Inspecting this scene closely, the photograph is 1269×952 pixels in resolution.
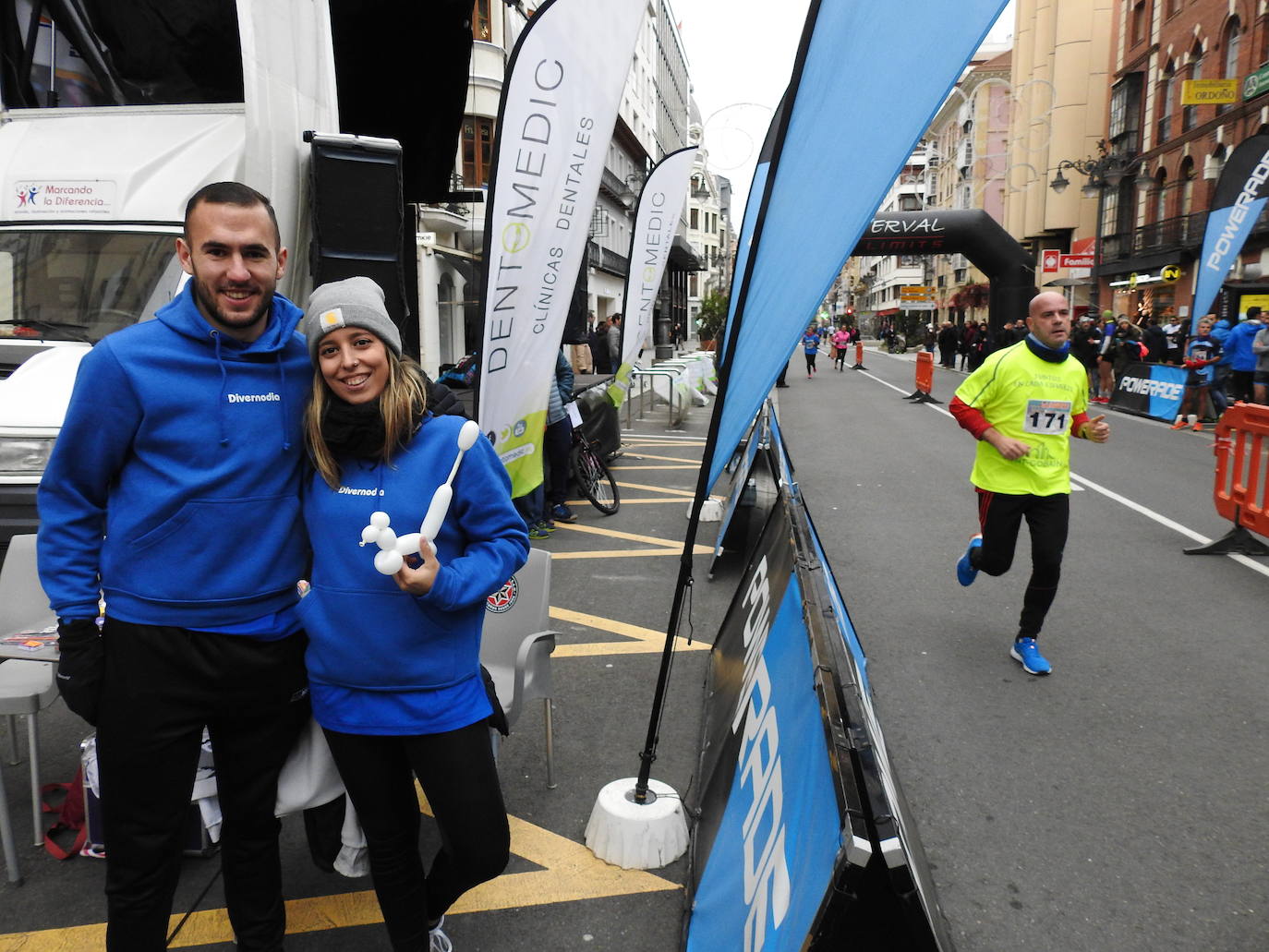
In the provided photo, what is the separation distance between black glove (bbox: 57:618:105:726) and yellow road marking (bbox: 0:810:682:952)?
1.14 meters

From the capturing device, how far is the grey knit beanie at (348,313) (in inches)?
82.4

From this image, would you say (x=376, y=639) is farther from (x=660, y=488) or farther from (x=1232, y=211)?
(x=1232, y=211)

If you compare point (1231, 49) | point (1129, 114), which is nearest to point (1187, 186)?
point (1231, 49)

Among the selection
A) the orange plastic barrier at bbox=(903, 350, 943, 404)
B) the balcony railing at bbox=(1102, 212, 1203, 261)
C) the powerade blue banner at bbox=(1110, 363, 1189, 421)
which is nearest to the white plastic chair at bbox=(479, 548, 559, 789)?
the powerade blue banner at bbox=(1110, 363, 1189, 421)

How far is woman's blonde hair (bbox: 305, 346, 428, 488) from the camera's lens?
2.10 meters

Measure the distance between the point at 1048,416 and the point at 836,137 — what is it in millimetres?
3194

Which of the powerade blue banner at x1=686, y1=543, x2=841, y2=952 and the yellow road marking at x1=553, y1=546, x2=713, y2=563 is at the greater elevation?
the powerade blue banner at x1=686, y1=543, x2=841, y2=952

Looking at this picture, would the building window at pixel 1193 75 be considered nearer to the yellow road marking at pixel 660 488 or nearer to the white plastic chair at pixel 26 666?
the yellow road marking at pixel 660 488

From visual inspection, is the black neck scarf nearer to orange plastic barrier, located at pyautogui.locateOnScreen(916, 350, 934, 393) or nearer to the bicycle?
the bicycle

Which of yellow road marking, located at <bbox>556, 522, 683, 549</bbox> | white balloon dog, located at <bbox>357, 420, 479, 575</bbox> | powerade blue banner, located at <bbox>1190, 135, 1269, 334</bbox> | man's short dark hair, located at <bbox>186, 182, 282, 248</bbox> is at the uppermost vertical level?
powerade blue banner, located at <bbox>1190, 135, 1269, 334</bbox>

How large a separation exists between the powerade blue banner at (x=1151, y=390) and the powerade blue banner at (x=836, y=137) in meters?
16.1

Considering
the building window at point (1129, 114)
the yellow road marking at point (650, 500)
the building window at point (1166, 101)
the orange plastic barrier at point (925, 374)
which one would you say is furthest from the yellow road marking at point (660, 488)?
the building window at point (1129, 114)

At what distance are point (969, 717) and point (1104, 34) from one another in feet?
155

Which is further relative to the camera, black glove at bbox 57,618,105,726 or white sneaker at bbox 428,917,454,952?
white sneaker at bbox 428,917,454,952
